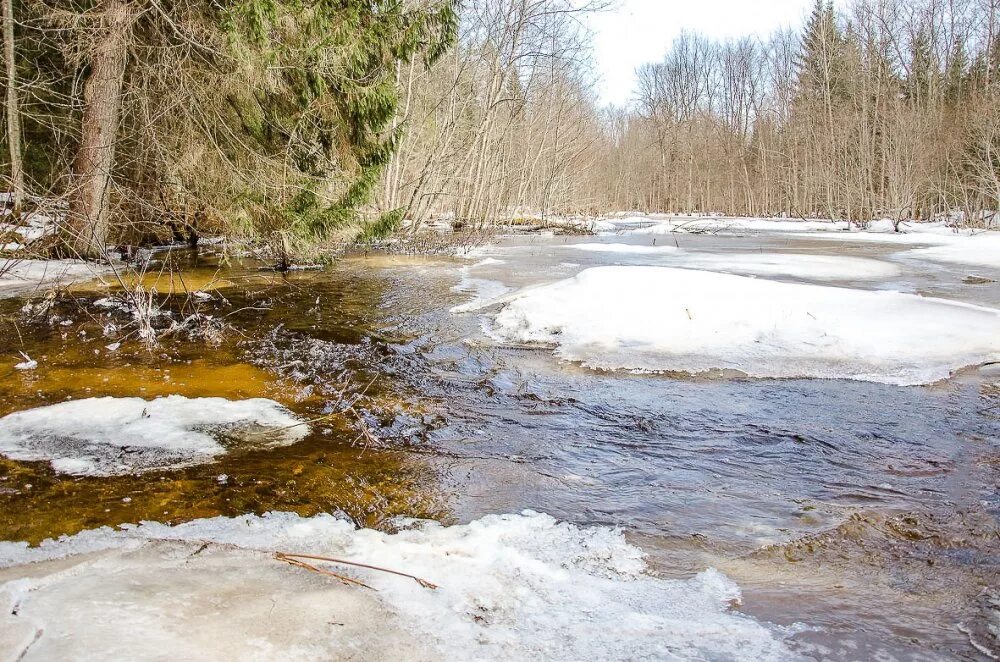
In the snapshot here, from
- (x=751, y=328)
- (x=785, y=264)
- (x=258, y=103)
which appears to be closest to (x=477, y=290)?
(x=258, y=103)

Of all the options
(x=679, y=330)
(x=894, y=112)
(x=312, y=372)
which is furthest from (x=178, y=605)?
(x=894, y=112)

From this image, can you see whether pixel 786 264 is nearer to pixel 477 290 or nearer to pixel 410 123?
pixel 477 290

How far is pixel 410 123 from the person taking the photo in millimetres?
14094

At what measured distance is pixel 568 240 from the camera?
2238 centimetres

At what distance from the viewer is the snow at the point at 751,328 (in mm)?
5977

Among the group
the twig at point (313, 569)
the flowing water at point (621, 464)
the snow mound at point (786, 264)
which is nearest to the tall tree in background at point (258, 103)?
the flowing water at point (621, 464)

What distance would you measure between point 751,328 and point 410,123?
9.83 meters

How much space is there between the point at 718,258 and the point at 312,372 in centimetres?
1179

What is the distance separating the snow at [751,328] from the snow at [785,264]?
369 cm

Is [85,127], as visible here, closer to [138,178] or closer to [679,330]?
[138,178]

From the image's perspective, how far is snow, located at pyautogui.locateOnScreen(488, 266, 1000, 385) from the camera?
598 cm

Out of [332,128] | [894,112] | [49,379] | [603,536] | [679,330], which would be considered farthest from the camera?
[894,112]

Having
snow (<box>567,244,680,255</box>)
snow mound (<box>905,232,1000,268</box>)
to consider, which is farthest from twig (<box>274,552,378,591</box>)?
snow mound (<box>905,232,1000,268</box>)

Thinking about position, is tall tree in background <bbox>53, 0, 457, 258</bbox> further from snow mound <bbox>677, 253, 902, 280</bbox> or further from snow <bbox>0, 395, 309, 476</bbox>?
snow mound <bbox>677, 253, 902, 280</bbox>
